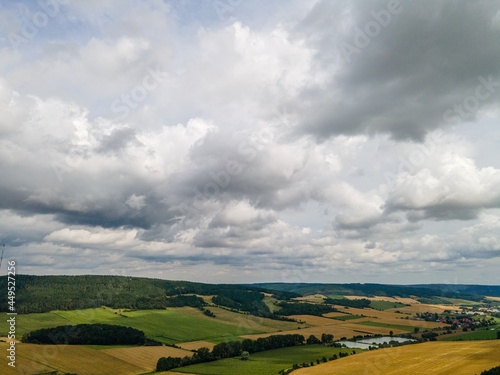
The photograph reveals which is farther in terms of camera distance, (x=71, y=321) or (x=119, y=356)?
(x=71, y=321)

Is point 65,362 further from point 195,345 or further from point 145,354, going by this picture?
point 195,345

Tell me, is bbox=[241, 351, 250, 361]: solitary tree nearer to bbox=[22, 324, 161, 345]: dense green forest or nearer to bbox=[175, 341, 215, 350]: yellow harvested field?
bbox=[175, 341, 215, 350]: yellow harvested field

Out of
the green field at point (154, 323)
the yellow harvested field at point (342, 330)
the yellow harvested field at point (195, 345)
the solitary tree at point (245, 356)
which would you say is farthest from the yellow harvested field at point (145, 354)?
the yellow harvested field at point (342, 330)

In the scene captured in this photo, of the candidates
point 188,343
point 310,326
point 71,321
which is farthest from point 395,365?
point 71,321

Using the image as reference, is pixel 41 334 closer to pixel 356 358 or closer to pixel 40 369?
pixel 40 369

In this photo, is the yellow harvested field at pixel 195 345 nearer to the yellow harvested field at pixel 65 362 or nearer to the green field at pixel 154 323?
the green field at pixel 154 323
